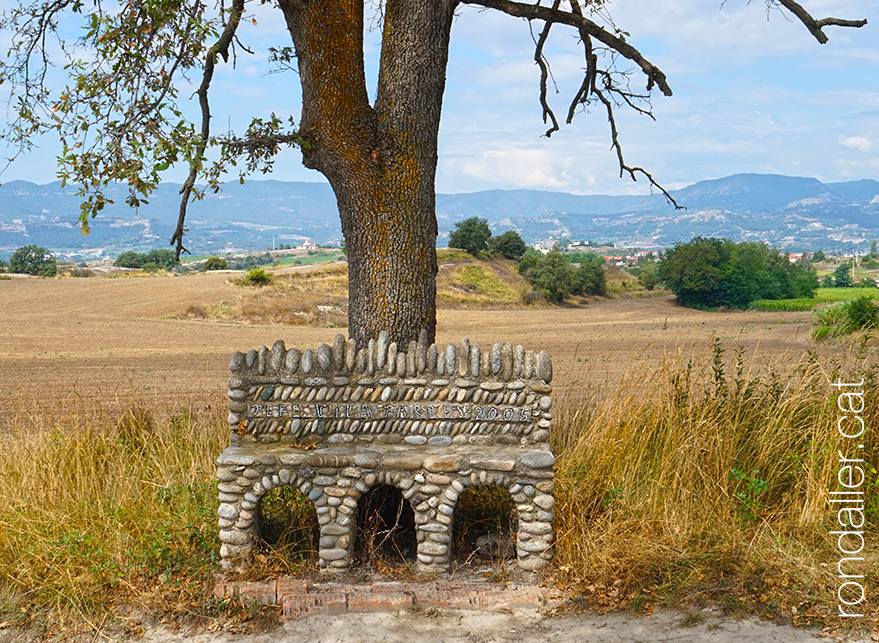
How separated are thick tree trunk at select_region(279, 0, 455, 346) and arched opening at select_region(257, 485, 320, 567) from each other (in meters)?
1.68

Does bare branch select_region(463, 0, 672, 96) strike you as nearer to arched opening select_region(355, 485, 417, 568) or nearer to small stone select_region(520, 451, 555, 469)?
small stone select_region(520, 451, 555, 469)

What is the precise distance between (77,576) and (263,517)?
5.01ft

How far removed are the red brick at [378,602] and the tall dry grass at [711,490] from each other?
130 cm

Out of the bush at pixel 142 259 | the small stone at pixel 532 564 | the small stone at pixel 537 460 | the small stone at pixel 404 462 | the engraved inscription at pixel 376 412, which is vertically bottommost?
the small stone at pixel 532 564

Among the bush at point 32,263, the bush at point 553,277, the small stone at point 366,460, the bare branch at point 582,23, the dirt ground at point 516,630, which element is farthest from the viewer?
the bush at point 32,263

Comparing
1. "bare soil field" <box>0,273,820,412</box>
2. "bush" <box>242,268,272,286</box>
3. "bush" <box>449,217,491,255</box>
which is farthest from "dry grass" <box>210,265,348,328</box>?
"bush" <box>449,217,491,255</box>

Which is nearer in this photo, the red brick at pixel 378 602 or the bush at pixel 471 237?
the red brick at pixel 378 602

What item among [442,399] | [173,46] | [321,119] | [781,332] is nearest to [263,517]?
[442,399]

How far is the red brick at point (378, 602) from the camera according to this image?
16.7 ft

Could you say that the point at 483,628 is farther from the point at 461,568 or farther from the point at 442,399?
the point at 442,399

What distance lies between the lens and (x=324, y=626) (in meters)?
4.88

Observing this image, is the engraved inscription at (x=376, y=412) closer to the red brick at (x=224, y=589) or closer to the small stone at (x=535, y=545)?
the small stone at (x=535, y=545)

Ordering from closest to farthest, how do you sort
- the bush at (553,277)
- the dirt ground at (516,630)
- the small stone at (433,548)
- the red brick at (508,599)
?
the dirt ground at (516,630)
the red brick at (508,599)
the small stone at (433,548)
the bush at (553,277)

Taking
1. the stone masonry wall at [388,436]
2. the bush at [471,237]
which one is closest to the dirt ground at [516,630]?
the stone masonry wall at [388,436]
